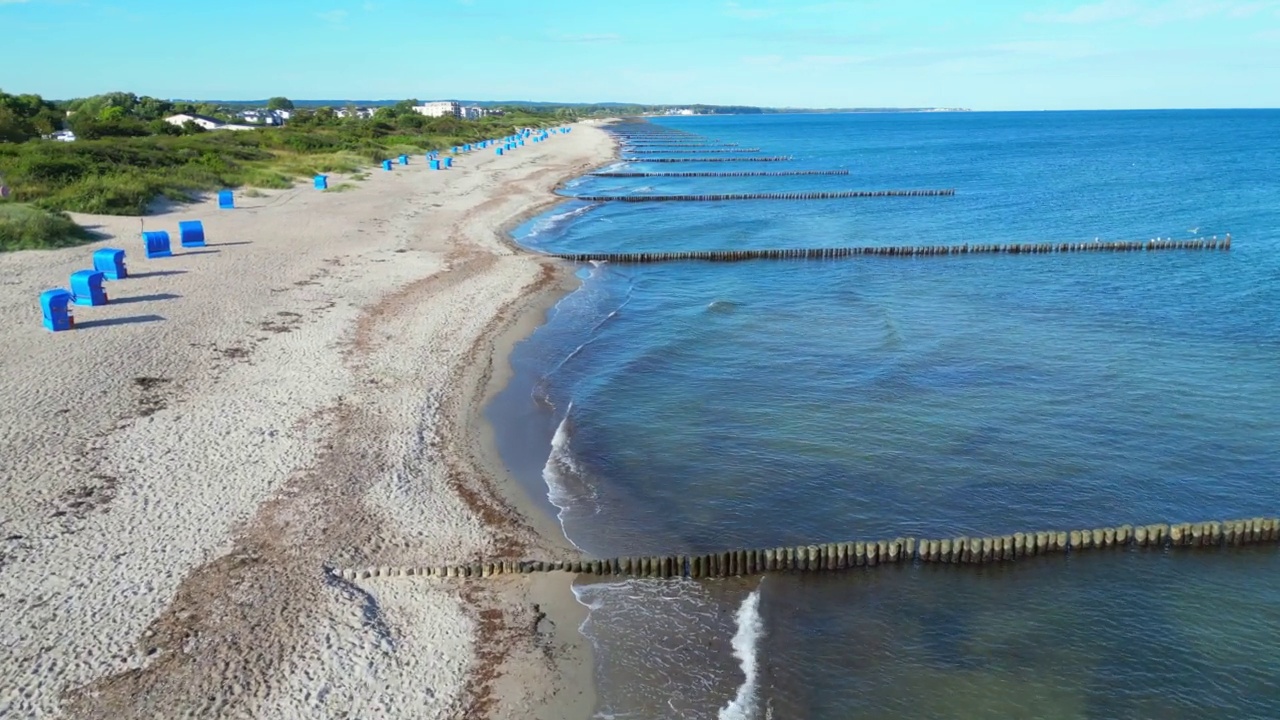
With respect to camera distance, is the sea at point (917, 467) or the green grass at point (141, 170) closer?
the sea at point (917, 467)

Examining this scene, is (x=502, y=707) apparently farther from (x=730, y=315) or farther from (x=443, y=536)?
(x=730, y=315)

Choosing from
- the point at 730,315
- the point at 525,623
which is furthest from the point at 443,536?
the point at 730,315

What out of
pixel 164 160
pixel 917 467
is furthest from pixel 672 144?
pixel 917 467

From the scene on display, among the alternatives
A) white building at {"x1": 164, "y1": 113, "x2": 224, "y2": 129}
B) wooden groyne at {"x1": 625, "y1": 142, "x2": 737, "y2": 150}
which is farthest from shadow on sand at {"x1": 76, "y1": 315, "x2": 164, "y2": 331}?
wooden groyne at {"x1": 625, "y1": 142, "x2": 737, "y2": 150}

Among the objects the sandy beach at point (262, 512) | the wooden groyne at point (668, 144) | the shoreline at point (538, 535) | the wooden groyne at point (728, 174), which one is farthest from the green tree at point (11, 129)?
the wooden groyne at point (668, 144)

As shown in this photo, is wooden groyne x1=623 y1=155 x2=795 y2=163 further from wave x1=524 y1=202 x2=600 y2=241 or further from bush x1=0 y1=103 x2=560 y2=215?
wave x1=524 y1=202 x2=600 y2=241

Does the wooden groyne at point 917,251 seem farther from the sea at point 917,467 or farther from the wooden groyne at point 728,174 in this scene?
the wooden groyne at point 728,174
